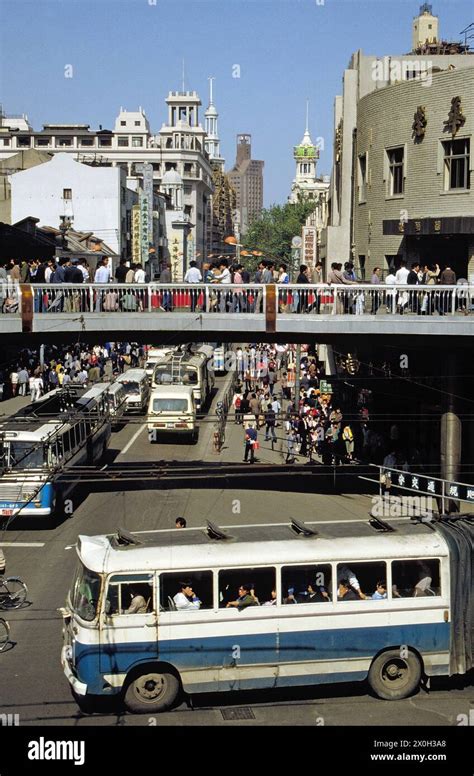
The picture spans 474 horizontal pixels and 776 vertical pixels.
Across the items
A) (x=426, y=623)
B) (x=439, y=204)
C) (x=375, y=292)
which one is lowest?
(x=426, y=623)

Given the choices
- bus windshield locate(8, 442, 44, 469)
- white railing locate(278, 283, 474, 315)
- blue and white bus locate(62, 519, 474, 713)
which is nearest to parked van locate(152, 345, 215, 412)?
bus windshield locate(8, 442, 44, 469)

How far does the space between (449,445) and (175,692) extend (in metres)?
14.3

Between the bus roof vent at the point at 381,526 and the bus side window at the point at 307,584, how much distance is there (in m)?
1.27

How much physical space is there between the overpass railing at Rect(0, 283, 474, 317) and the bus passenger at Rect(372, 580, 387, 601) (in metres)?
11.3

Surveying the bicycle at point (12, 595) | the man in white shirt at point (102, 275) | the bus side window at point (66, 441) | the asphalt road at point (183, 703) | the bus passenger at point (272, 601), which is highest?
the man in white shirt at point (102, 275)

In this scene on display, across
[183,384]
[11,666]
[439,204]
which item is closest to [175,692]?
[11,666]

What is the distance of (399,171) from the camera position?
33.0 m

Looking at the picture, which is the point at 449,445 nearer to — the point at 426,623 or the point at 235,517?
Result: the point at 235,517

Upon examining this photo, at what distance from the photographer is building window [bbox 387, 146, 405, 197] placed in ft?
107

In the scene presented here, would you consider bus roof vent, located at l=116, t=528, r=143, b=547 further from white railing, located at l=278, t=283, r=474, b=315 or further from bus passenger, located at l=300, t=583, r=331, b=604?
white railing, located at l=278, t=283, r=474, b=315

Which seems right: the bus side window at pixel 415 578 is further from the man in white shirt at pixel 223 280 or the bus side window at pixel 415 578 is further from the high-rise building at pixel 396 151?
the high-rise building at pixel 396 151

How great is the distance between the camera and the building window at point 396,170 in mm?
32750
